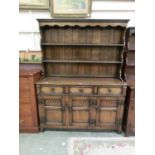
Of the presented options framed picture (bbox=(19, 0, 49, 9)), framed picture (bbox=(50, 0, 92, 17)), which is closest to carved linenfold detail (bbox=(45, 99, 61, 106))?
framed picture (bbox=(50, 0, 92, 17))

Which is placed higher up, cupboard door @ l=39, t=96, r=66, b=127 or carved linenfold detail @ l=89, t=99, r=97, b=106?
carved linenfold detail @ l=89, t=99, r=97, b=106

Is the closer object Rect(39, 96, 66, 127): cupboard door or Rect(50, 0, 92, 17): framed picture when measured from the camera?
Rect(39, 96, 66, 127): cupboard door

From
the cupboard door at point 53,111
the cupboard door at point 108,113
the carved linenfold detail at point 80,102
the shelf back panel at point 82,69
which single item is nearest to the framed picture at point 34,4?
the shelf back panel at point 82,69

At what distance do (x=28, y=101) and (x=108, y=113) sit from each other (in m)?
1.24

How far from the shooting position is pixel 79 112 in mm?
2492

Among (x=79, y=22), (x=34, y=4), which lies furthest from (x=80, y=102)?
(x=34, y=4)

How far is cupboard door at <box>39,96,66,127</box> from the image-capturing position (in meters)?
2.47

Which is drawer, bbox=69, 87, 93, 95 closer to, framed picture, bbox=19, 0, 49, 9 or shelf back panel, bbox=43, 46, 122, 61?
shelf back panel, bbox=43, 46, 122, 61

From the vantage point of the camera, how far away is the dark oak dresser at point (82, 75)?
242cm

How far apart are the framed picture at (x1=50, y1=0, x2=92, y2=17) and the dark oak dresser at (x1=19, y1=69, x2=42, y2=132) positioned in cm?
103
